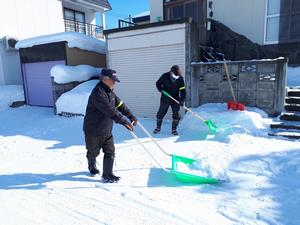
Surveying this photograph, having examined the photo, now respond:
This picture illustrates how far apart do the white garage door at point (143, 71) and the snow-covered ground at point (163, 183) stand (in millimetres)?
2353

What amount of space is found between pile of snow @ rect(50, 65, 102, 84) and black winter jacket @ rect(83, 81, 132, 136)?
21.2ft

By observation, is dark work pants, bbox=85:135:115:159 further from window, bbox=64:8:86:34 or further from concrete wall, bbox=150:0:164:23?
window, bbox=64:8:86:34

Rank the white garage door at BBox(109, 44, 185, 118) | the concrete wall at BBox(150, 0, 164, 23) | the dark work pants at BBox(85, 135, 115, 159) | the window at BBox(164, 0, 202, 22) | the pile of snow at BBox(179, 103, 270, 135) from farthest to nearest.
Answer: the concrete wall at BBox(150, 0, 164, 23)
the window at BBox(164, 0, 202, 22)
the white garage door at BBox(109, 44, 185, 118)
the pile of snow at BBox(179, 103, 270, 135)
the dark work pants at BBox(85, 135, 115, 159)

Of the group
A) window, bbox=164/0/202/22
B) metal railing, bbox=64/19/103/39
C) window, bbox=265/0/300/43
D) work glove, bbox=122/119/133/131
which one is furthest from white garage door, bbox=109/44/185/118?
metal railing, bbox=64/19/103/39

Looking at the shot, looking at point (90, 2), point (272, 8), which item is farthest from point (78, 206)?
point (90, 2)

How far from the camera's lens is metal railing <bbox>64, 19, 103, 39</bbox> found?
1789cm

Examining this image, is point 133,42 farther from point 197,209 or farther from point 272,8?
point 197,209

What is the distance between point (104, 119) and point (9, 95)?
10.1 m

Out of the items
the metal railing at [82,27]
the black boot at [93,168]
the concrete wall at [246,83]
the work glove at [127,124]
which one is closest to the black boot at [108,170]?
the black boot at [93,168]

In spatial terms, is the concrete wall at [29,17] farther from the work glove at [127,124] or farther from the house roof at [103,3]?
the work glove at [127,124]

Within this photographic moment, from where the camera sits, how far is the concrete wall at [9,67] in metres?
13.0

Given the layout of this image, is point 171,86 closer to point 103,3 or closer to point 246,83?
point 246,83

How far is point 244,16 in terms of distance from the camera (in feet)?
32.0

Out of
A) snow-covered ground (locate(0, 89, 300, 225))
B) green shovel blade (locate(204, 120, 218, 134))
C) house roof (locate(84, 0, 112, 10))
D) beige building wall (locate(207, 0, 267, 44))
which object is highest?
house roof (locate(84, 0, 112, 10))
